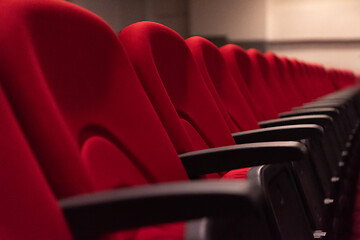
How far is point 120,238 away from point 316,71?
6.31ft

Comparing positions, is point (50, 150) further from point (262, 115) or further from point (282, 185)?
point (262, 115)

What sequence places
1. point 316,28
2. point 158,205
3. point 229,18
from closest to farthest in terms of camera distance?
point 158,205
point 229,18
point 316,28

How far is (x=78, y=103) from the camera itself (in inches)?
10.2

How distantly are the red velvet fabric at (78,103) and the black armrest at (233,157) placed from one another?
0.02 metres

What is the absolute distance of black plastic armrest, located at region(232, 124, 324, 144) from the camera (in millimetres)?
452

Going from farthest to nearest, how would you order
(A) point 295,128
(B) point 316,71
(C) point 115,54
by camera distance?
(B) point 316,71, (A) point 295,128, (C) point 115,54

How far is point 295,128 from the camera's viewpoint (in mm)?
462

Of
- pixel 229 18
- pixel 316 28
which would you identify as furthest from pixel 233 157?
pixel 316 28

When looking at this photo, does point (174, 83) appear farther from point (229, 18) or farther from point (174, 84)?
point (229, 18)

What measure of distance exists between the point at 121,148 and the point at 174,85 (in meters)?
0.15

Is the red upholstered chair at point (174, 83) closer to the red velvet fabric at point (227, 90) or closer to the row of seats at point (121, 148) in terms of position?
the row of seats at point (121, 148)

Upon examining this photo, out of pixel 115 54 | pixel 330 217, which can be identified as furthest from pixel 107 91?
pixel 330 217

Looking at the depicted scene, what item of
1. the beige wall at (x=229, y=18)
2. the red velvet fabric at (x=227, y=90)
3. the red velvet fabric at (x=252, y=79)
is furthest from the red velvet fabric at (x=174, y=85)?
the beige wall at (x=229, y=18)

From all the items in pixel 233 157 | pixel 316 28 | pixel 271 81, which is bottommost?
pixel 316 28
